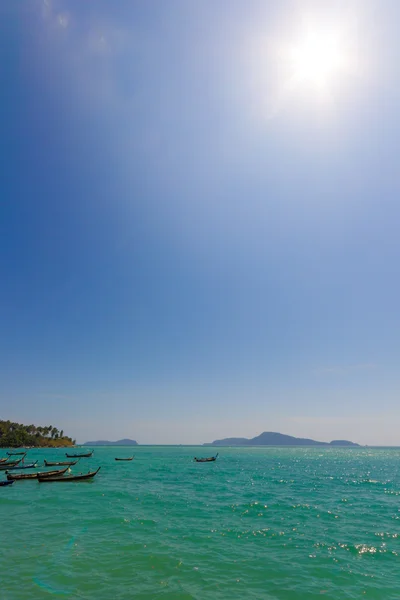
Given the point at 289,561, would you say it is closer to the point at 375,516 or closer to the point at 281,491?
the point at 375,516

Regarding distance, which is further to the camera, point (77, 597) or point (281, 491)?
point (281, 491)

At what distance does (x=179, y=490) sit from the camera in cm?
4012

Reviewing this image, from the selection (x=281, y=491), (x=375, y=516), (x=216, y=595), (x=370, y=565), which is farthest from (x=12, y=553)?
(x=281, y=491)

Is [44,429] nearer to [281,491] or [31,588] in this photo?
[281,491]

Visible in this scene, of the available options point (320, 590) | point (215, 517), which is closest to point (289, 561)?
point (320, 590)

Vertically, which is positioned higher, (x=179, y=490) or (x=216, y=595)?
(x=216, y=595)

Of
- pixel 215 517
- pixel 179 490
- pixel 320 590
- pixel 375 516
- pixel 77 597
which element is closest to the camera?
pixel 77 597

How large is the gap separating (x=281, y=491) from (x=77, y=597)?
34.6 m

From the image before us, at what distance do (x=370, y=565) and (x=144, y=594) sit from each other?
40.3ft

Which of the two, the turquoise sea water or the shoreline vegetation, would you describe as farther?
the shoreline vegetation

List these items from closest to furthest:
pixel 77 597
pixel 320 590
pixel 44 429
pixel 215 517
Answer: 1. pixel 77 597
2. pixel 320 590
3. pixel 215 517
4. pixel 44 429

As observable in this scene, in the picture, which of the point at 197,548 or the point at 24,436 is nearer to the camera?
the point at 197,548

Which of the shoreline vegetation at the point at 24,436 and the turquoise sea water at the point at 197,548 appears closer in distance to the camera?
the turquoise sea water at the point at 197,548

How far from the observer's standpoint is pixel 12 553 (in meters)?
17.1
